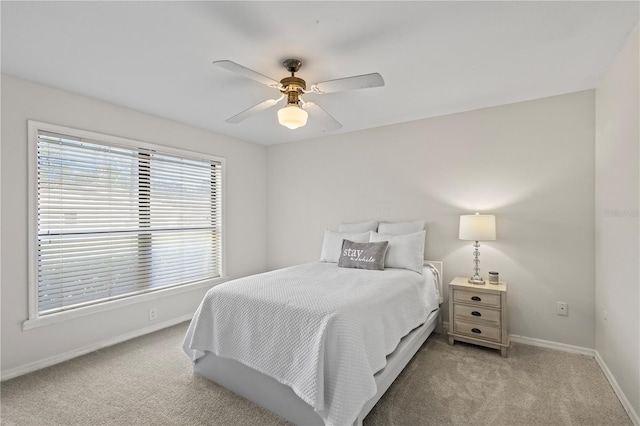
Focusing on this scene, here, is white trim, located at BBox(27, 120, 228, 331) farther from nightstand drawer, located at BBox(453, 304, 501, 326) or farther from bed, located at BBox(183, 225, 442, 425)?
nightstand drawer, located at BBox(453, 304, 501, 326)

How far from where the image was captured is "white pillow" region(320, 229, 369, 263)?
3.53 meters

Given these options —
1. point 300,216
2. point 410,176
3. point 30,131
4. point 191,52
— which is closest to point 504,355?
point 410,176

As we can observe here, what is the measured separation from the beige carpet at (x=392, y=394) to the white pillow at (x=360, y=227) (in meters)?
1.51

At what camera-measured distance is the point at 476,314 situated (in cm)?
282

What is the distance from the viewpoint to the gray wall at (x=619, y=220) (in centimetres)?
188

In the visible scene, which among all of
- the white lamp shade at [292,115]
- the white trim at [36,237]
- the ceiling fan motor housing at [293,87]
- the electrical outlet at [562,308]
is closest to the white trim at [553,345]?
the electrical outlet at [562,308]

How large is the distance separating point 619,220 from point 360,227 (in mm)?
2294

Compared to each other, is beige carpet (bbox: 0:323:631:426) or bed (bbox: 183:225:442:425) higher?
bed (bbox: 183:225:442:425)

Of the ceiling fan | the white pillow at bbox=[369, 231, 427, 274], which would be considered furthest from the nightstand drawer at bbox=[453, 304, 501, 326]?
the ceiling fan

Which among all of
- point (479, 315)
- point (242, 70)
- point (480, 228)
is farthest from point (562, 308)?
point (242, 70)

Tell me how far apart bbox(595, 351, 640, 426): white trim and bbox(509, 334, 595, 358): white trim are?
0.28ft

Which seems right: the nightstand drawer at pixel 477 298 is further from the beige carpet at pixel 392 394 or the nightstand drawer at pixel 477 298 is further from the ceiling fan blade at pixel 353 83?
the ceiling fan blade at pixel 353 83

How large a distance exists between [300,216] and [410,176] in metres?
1.73

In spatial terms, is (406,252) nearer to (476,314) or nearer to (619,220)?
(476,314)
